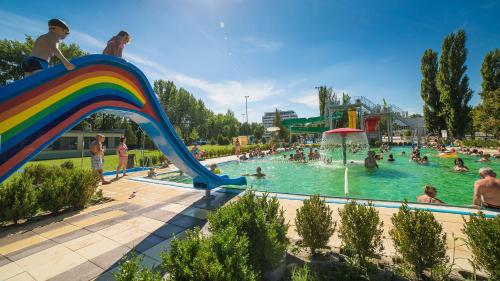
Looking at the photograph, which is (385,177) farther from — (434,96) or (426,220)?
(434,96)

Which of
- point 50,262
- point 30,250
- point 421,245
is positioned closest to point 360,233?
point 421,245

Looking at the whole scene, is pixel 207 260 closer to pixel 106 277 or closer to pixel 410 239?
pixel 106 277

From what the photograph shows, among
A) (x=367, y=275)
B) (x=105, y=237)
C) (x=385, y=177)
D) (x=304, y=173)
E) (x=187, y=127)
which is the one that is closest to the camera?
(x=367, y=275)

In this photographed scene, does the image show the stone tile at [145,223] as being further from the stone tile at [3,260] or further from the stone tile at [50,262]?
the stone tile at [3,260]

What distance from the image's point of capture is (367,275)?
3.13m

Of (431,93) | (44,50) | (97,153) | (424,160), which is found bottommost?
(424,160)

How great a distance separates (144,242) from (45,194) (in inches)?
167

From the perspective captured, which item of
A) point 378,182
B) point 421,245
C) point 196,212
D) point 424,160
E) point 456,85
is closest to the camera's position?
point 421,245

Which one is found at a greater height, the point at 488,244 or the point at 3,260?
the point at 488,244

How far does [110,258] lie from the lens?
4098 mm

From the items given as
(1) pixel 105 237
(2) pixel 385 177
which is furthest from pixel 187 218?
(2) pixel 385 177

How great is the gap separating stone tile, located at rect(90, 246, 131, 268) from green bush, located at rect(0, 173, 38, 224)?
12.0 ft

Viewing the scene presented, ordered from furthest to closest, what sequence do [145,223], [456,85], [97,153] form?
[456,85]
[97,153]
[145,223]

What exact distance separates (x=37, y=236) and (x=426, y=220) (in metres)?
7.91
